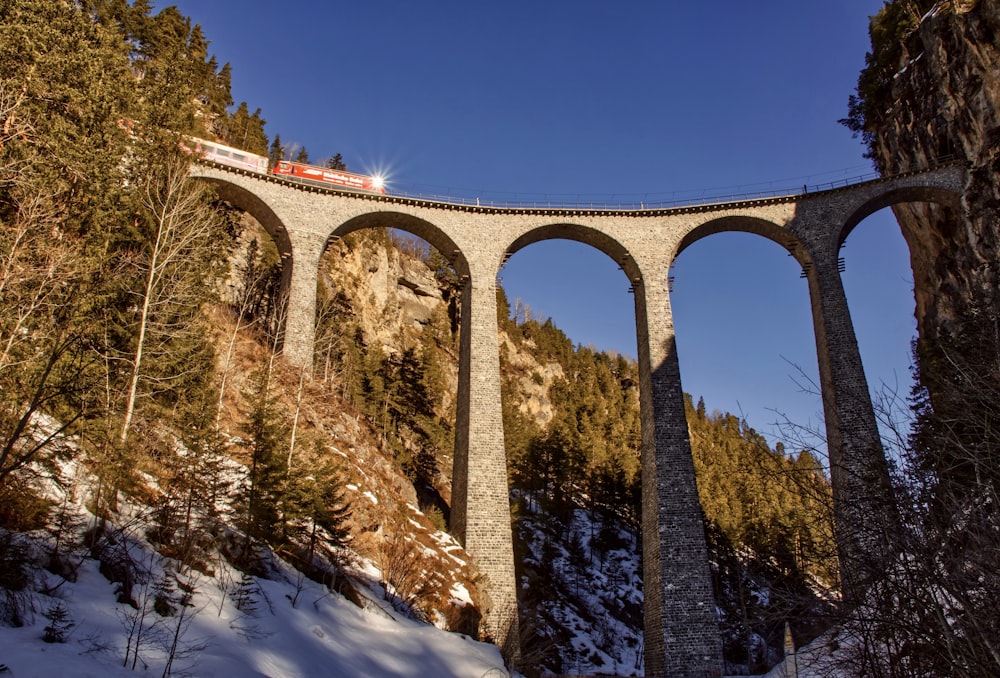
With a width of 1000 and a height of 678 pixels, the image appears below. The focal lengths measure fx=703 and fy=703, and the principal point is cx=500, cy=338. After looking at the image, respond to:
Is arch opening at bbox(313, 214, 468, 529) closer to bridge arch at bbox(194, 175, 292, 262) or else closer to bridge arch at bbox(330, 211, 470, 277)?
bridge arch at bbox(330, 211, 470, 277)

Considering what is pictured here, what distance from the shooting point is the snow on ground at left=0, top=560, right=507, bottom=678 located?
6.51m

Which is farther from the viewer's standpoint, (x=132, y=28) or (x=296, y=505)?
(x=132, y=28)

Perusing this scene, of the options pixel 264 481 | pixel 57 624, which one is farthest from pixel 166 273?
pixel 57 624

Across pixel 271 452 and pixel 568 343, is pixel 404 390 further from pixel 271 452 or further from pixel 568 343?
pixel 568 343

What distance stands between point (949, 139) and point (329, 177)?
25.2 metres

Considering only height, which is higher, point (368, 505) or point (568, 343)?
point (568, 343)

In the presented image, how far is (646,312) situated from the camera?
27.3m

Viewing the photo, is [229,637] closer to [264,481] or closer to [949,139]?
[264,481]

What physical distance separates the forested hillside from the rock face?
45.6ft

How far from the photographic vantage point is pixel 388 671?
1080 centimetres

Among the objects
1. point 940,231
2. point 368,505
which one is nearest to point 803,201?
point 940,231

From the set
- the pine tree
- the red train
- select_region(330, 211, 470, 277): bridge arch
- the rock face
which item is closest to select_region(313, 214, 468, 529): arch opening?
select_region(330, 211, 470, 277): bridge arch

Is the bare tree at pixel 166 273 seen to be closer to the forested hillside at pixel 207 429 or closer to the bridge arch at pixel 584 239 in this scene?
the forested hillside at pixel 207 429

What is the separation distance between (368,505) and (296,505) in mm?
5735
